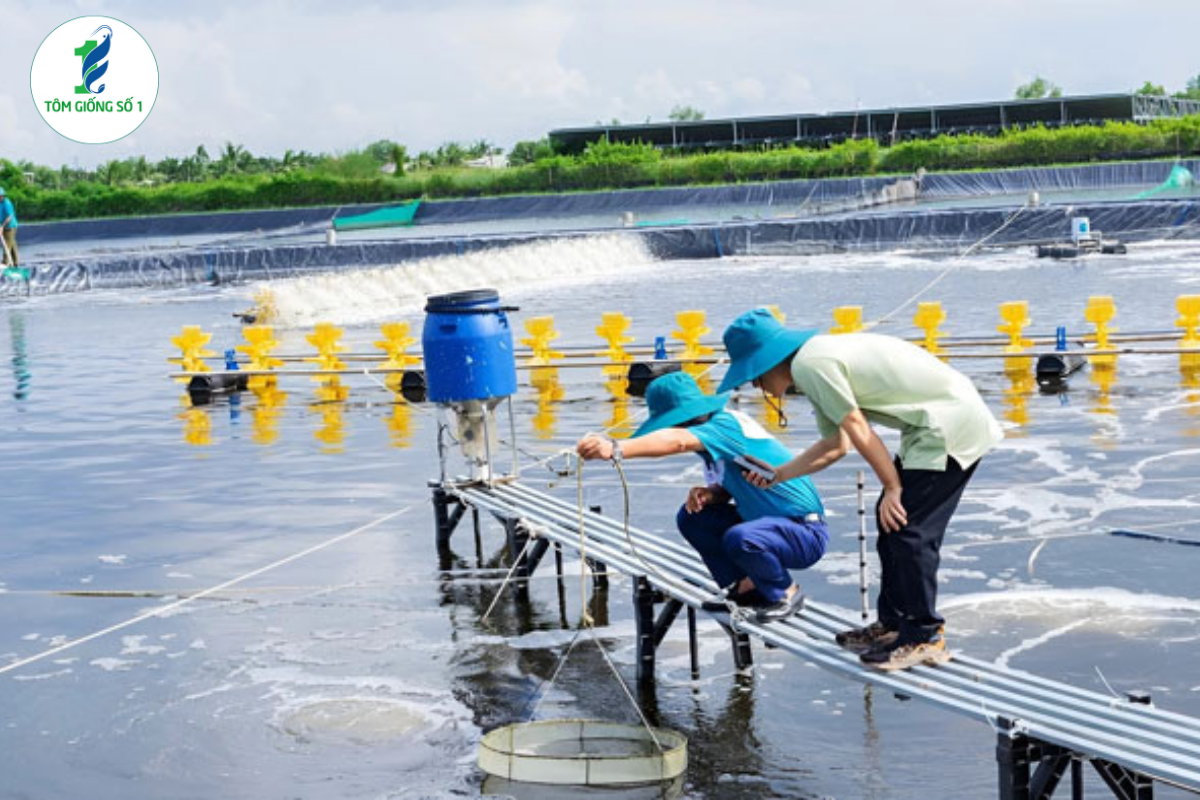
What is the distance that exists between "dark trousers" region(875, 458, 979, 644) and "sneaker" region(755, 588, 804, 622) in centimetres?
79

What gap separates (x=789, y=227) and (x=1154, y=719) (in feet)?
135

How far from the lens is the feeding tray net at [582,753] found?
6586mm

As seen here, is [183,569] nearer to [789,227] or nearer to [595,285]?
[595,285]

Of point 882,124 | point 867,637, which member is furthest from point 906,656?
point 882,124

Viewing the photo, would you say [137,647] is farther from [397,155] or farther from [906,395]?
[397,155]

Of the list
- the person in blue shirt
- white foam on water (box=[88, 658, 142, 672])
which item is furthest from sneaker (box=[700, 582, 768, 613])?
white foam on water (box=[88, 658, 142, 672])

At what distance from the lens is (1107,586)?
9.20m

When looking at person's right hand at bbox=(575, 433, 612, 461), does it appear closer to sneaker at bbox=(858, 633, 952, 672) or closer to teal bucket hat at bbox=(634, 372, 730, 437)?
teal bucket hat at bbox=(634, 372, 730, 437)

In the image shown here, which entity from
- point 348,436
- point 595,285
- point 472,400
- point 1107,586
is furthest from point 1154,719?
point 595,285

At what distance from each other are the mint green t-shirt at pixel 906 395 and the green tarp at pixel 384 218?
2655 inches

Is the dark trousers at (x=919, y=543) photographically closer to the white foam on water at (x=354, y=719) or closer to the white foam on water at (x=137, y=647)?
the white foam on water at (x=354, y=719)

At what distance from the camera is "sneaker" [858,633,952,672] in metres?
6.25

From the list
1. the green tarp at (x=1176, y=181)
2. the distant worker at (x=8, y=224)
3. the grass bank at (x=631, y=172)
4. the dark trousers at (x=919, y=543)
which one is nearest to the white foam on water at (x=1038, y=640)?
the dark trousers at (x=919, y=543)

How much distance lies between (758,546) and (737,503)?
284 mm
